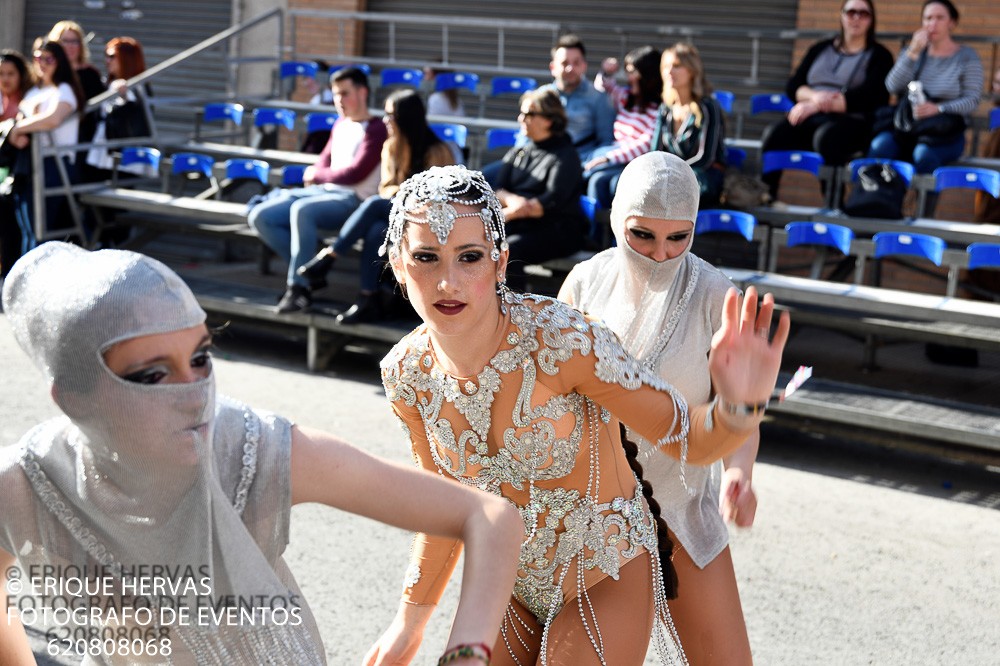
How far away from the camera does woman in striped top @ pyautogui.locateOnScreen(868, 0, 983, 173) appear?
8.66 m

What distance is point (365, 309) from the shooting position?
28.3 feet

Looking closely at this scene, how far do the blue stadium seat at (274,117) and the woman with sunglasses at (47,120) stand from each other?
168 centimetres

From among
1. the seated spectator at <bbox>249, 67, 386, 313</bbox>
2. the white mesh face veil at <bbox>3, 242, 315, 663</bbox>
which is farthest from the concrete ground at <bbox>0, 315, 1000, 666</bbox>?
the white mesh face veil at <bbox>3, 242, 315, 663</bbox>

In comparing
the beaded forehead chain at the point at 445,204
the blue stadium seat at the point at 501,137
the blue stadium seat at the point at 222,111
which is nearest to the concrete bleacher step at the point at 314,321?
the blue stadium seat at the point at 501,137

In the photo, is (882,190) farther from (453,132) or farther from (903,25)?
(453,132)

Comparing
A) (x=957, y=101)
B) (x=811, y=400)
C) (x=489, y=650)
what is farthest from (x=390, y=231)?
(x=957, y=101)

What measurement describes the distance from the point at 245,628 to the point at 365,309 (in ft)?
21.8

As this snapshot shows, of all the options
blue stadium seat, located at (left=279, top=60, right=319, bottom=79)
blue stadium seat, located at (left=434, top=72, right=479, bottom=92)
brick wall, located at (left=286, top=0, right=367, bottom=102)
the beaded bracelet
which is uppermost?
brick wall, located at (left=286, top=0, right=367, bottom=102)

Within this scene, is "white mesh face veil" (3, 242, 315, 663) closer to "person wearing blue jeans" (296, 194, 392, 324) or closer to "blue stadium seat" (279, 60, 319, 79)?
"person wearing blue jeans" (296, 194, 392, 324)

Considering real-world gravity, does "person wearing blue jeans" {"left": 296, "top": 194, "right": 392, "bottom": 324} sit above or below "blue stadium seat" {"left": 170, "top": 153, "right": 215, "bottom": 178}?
below

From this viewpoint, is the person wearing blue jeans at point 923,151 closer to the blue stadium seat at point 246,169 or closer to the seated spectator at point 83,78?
the blue stadium seat at point 246,169

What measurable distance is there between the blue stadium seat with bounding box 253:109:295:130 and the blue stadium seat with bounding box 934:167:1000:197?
6084 millimetres

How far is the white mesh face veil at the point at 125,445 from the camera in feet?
6.00

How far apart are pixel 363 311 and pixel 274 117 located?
4.05 meters
